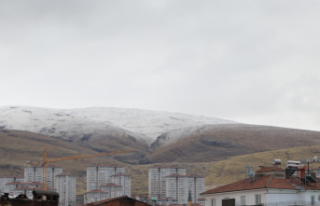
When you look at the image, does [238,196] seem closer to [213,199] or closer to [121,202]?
[213,199]

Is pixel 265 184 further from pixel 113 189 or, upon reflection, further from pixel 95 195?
pixel 113 189

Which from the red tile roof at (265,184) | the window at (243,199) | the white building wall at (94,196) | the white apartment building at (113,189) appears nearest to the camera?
the red tile roof at (265,184)

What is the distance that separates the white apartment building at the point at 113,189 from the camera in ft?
619

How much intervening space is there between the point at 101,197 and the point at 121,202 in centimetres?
12987

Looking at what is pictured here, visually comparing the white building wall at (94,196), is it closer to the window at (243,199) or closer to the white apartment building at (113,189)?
the white apartment building at (113,189)

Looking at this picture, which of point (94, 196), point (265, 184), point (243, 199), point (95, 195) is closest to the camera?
point (265, 184)

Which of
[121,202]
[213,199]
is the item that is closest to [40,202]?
[121,202]

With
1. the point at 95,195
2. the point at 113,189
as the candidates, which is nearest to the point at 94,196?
the point at 95,195

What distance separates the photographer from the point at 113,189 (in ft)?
628

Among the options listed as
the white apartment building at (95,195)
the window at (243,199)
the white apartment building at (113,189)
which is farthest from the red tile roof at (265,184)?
the white apartment building at (113,189)

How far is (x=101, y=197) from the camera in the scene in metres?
176

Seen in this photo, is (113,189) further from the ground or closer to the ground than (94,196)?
further from the ground

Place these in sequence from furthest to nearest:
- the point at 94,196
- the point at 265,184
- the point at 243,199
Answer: the point at 94,196 < the point at 243,199 < the point at 265,184

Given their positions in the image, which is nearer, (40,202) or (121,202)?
(40,202)
